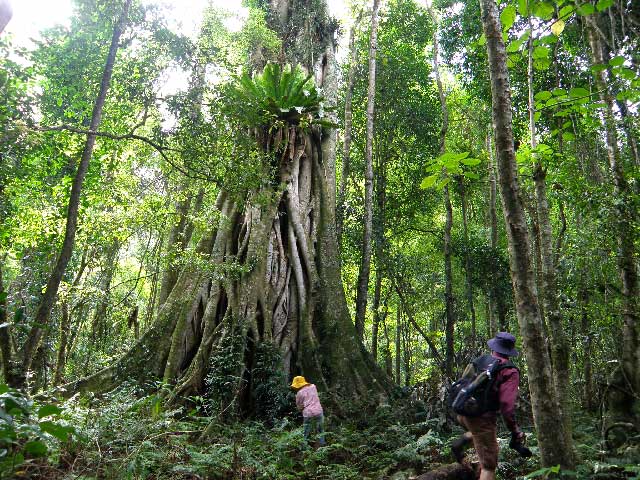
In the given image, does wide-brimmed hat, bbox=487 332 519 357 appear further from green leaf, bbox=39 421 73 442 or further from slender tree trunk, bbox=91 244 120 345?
slender tree trunk, bbox=91 244 120 345

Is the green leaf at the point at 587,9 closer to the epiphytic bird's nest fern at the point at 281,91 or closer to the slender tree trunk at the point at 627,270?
the slender tree trunk at the point at 627,270

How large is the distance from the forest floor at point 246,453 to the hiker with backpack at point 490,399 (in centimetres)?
54

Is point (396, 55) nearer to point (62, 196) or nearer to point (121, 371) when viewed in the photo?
point (62, 196)

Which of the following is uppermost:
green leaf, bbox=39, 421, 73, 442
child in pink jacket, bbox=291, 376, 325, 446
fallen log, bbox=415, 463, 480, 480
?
green leaf, bbox=39, 421, 73, 442

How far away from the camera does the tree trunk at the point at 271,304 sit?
26.1 ft

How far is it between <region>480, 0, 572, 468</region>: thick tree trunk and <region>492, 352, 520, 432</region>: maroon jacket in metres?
0.50

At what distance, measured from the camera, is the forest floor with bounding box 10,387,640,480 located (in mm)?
4180

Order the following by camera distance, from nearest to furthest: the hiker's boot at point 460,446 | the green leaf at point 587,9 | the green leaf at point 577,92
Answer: the green leaf at point 587,9, the green leaf at point 577,92, the hiker's boot at point 460,446

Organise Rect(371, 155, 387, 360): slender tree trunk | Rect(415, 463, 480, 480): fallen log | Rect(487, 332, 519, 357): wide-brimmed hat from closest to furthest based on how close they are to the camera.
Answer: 1. Rect(487, 332, 519, 357): wide-brimmed hat
2. Rect(415, 463, 480, 480): fallen log
3. Rect(371, 155, 387, 360): slender tree trunk

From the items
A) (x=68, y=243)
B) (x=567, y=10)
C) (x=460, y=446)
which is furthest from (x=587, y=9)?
(x=68, y=243)

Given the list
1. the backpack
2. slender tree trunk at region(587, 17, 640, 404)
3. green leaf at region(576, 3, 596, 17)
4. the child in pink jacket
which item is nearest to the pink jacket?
the child in pink jacket

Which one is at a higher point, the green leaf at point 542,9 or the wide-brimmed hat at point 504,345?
the green leaf at point 542,9

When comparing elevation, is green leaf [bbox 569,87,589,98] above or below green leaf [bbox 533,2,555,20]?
below

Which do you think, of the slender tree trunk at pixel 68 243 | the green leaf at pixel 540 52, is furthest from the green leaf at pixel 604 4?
the slender tree trunk at pixel 68 243
